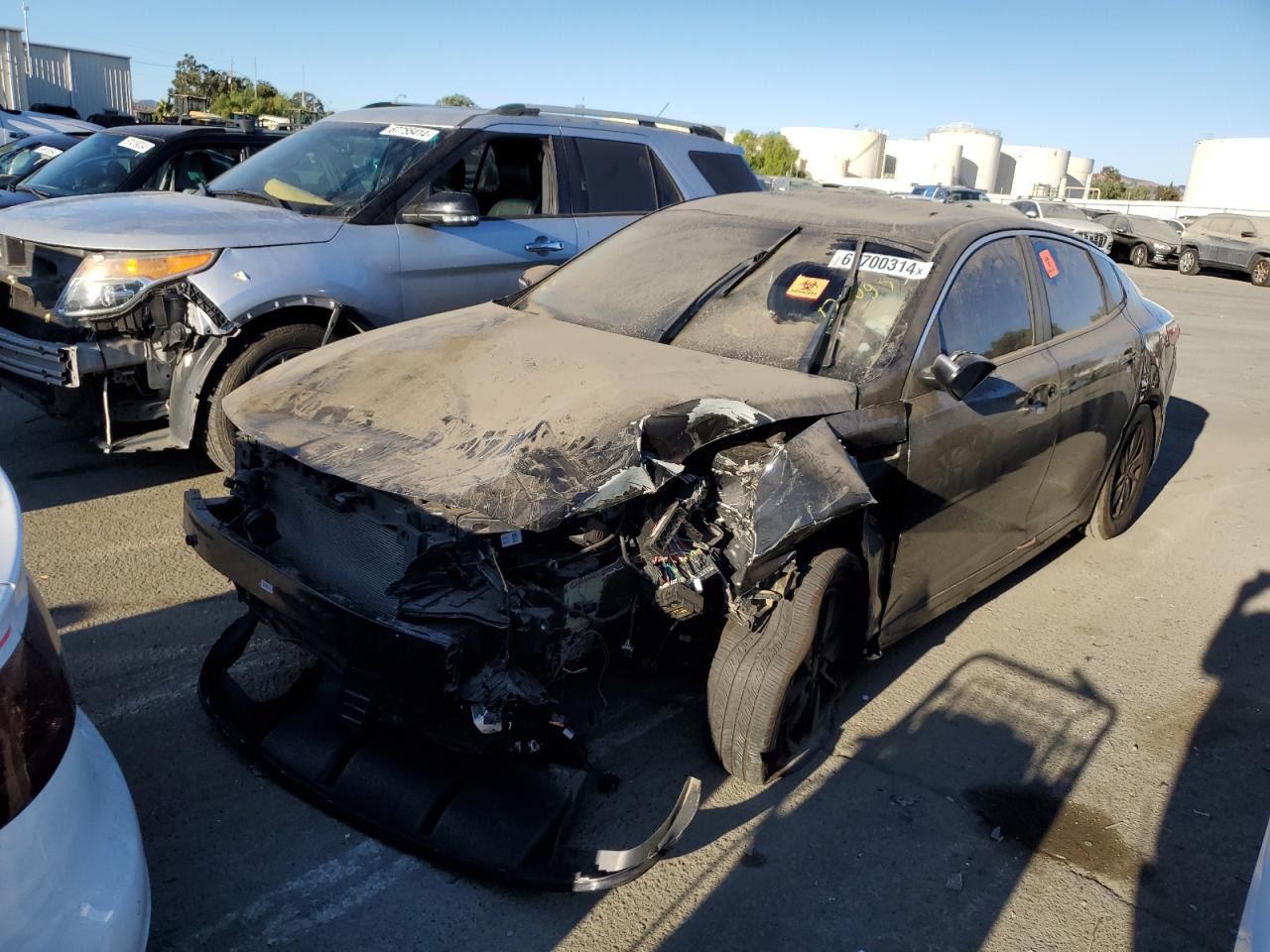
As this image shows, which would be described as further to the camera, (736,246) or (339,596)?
(736,246)

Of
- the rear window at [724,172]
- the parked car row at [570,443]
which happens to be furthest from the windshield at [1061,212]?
the parked car row at [570,443]

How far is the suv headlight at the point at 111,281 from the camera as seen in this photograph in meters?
4.75

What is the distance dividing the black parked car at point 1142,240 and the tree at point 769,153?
31369 mm

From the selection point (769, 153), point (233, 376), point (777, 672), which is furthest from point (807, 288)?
point (769, 153)

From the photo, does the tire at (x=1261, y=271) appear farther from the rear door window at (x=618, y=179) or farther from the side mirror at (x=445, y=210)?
the side mirror at (x=445, y=210)

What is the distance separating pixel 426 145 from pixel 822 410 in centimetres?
368

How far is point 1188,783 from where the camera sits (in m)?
3.57

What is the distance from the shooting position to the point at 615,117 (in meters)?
7.16

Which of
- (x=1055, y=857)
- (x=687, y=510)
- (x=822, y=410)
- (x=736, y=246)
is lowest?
(x=1055, y=857)

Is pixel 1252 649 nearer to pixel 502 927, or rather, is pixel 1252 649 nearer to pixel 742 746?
pixel 742 746

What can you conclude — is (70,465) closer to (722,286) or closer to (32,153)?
(722,286)

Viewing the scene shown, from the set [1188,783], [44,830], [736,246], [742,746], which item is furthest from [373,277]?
[1188,783]

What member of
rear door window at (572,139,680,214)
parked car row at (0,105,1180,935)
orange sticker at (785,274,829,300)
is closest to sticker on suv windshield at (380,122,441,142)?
parked car row at (0,105,1180,935)

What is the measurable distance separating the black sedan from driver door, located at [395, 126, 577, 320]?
4.90 ft
